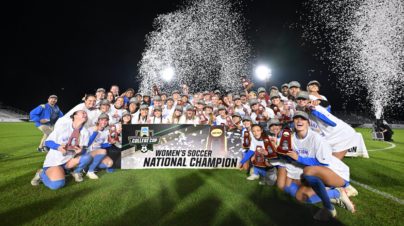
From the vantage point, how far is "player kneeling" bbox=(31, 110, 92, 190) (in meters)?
5.32

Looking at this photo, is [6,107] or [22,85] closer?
[6,107]

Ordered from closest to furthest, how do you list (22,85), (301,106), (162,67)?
1. (301,106)
2. (162,67)
3. (22,85)

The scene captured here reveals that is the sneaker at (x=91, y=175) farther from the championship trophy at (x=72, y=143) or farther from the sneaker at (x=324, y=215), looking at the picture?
the sneaker at (x=324, y=215)

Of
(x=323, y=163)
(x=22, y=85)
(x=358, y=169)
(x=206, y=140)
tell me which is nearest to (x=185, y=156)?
(x=206, y=140)

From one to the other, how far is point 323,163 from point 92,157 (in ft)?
18.7

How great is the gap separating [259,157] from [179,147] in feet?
8.36

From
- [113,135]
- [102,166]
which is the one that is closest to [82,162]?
[102,166]

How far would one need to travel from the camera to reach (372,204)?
15.0 ft

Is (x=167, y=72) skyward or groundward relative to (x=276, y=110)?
skyward

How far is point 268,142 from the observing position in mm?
5906

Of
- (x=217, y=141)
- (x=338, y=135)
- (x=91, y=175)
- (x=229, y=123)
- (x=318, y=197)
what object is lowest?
(x=91, y=175)

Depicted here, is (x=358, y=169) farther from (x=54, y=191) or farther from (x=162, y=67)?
(x=162, y=67)

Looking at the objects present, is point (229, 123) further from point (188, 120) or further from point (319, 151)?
point (319, 151)

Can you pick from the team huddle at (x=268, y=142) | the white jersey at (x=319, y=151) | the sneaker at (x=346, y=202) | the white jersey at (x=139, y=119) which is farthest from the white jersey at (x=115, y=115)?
the sneaker at (x=346, y=202)
